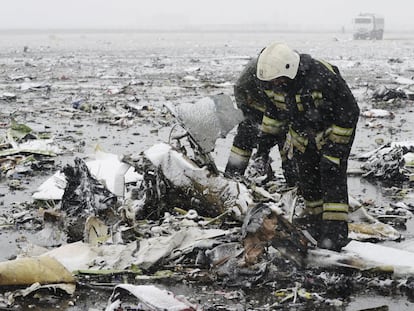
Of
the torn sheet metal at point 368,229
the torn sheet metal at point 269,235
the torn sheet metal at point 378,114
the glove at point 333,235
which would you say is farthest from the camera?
the torn sheet metal at point 378,114

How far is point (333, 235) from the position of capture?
457 centimetres

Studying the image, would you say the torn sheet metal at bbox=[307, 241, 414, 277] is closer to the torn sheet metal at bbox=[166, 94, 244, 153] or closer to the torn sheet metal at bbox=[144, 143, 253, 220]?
the torn sheet metal at bbox=[144, 143, 253, 220]

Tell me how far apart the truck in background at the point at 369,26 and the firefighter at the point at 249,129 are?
42331 mm

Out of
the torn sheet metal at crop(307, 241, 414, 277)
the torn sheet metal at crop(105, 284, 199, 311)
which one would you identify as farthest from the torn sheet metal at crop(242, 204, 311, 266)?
the torn sheet metal at crop(105, 284, 199, 311)

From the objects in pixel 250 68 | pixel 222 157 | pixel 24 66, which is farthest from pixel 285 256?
pixel 24 66

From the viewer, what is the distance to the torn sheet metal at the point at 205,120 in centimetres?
533

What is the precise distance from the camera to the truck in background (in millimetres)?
46312

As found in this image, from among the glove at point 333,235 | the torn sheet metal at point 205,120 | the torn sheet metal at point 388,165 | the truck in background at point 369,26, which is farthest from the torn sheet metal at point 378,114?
the truck in background at point 369,26

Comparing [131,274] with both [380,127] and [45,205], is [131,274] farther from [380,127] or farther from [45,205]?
[380,127]

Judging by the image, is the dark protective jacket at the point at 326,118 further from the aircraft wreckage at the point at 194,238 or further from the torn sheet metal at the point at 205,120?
the torn sheet metal at the point at 205,120

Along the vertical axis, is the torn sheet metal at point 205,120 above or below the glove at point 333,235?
above

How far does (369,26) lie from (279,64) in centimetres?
4416

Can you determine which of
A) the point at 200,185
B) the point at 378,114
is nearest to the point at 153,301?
the point at 200,185

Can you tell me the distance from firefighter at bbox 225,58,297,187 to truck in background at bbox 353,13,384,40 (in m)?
42.3
